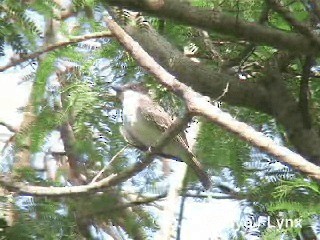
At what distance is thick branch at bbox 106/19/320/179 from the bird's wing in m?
1.24

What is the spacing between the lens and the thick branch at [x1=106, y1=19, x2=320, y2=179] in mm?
2047

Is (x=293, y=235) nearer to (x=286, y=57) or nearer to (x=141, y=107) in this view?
(x=286, y=57)

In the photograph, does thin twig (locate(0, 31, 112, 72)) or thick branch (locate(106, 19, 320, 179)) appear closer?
thick branch (locate(106, 19, 320, 179))

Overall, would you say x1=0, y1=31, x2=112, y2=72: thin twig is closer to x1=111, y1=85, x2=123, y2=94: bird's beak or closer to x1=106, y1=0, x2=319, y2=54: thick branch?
x1=111, y1=85, x2=123, y2=94: bird's beak

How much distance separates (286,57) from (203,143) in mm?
477

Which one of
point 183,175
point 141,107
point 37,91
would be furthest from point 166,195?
point 141,107

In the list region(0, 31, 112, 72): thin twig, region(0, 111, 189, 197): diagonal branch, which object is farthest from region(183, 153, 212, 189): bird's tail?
region(0, 31, 112, 72): thin twig

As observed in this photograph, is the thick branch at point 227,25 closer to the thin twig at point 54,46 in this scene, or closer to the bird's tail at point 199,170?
the thin twig at point 54,46

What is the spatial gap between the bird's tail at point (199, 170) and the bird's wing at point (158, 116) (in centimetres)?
45

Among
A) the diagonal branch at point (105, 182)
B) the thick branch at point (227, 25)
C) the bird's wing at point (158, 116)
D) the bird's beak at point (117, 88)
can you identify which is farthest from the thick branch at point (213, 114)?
the bird's wing at point (158, 116)

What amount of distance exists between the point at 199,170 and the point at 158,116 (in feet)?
3.54

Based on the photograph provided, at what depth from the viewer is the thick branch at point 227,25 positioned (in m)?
2.11

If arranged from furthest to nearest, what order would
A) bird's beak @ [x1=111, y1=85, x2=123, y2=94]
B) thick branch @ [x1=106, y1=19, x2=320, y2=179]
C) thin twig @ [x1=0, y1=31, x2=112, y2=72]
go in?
bird's beak @ [x1=111, y1=85, x2=123, y2=94], thin twig @ [x1=0, y1=31, x2=112, y2=72], thick branch @ [x1=106, y1=19, x2=320, y2=179]

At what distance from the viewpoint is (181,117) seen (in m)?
2.40
